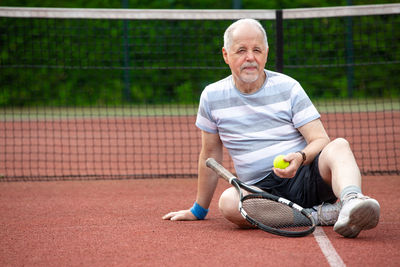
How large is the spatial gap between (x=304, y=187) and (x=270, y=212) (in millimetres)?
262

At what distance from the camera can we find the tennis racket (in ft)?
10.8

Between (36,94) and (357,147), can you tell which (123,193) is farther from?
(36,94)

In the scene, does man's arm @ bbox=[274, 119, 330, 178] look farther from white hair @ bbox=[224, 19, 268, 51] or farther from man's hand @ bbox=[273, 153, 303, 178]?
white hair @ bbox=[224, 19, 268, 51]

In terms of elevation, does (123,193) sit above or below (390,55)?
below

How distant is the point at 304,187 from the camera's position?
11.6 feet

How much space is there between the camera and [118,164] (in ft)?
24.1

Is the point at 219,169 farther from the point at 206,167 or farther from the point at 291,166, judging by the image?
the point at 291,166

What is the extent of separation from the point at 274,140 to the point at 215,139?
0.38m

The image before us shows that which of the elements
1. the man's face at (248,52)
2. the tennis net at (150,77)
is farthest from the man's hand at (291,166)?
the tennis net at (150,77)

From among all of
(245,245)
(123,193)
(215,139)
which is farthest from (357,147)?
(245,245)

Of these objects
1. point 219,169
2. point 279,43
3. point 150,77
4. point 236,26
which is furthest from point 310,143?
point 150,77

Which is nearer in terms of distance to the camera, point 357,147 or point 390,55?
point 357,147

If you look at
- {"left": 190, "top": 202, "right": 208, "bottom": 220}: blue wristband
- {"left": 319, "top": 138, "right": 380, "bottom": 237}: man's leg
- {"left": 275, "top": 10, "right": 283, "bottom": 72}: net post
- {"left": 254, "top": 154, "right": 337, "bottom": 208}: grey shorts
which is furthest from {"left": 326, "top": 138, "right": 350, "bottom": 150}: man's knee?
{"left": 275, "top": 10, "right": 283, "bottom": 72}: net post

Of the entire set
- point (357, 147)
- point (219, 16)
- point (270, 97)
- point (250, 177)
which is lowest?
point (357, 147)
